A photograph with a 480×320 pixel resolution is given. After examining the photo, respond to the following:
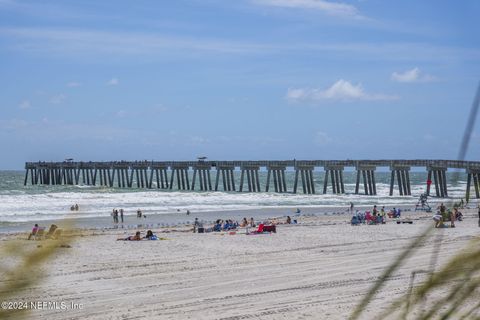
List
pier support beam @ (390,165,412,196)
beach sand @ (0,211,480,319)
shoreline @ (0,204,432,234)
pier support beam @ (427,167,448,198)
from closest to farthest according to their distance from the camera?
beach sand @ (0,211,480,319)
shoreline @ (0,204,432,234)
pier support beam @ (427,167,448,198)
pier support beam @ (390,165,412,196)

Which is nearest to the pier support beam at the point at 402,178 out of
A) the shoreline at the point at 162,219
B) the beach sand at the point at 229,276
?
the shoreline at the point at 162,219

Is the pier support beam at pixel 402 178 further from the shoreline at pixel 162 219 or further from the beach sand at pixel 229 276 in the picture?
the beach sand at pixel 229 276

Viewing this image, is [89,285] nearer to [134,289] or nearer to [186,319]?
[134,289]

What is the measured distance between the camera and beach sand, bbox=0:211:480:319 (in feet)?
33.2

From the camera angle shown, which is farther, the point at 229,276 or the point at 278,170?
the point at 278,170

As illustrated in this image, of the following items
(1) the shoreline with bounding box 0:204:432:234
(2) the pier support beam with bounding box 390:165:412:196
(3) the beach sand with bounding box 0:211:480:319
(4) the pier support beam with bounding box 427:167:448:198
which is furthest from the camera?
(2) the pier support beam with bounding box 390:165:412:196

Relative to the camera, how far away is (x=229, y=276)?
13.6 metres

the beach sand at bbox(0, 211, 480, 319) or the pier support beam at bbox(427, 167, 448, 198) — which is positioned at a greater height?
the pier support beam at bbox(427, 167, 448, 198)

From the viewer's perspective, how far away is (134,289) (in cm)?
1220

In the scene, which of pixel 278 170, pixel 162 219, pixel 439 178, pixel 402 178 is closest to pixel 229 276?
pixel 162 219

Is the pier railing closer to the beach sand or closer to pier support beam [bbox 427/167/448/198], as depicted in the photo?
pier support beam [bbox 427/167/448/198]

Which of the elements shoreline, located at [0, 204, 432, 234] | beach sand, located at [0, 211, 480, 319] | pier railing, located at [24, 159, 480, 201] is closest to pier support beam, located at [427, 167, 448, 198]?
pier railing, located at [24, 159, 480, 201]

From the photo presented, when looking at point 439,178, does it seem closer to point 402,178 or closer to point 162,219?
point 402,178

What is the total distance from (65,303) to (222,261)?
570 cm
